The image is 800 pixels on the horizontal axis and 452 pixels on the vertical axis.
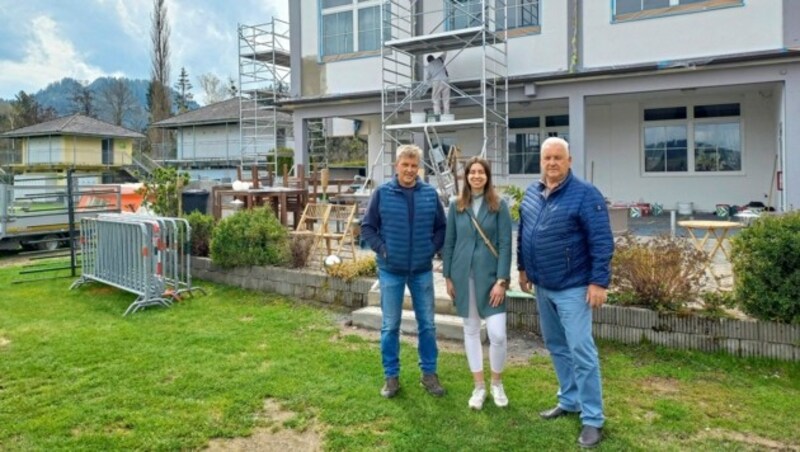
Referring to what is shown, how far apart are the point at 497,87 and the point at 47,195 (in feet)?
30.3

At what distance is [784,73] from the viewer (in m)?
9.61

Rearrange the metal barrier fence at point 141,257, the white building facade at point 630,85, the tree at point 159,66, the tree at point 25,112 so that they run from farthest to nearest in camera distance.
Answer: the tree at point 25,112, the tree at point 159,66, the white building facade at point 630,85, the metal barrier fence at point 141,257

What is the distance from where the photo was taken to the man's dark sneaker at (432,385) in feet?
13.3

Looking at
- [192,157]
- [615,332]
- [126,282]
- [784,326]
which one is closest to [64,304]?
[126,282]

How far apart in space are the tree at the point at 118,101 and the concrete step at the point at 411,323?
65.4 m

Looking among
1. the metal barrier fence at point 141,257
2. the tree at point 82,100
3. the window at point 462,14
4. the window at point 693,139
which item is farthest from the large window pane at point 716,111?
the tree at point 82,100

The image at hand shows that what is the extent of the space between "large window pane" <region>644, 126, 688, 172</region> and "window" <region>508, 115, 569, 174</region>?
6.64ft

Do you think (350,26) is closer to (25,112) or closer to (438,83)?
(438,83)

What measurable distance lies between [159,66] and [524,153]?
137 feet

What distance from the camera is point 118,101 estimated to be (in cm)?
6481

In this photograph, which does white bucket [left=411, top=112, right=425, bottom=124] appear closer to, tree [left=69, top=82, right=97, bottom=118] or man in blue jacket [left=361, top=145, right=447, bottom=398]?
man in blue jacket [left=361, top=145, right=447, bottom=398]

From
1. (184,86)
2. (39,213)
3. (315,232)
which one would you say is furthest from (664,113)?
(184,86)

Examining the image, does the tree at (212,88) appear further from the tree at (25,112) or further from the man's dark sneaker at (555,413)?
the man's dark sneaker at (555,413)

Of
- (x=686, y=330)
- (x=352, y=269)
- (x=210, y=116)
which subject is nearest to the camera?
Answer: (x=686, y=330)
